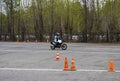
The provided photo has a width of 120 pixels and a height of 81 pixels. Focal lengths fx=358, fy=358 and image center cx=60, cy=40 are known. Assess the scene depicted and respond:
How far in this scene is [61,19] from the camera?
227 ft

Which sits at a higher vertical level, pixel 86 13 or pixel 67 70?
pixel 86 13

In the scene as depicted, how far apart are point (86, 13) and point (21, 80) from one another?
53.2 m

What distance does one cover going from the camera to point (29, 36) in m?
66.6

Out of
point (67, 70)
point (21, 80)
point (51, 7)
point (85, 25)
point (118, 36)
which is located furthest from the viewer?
point (51, 7)

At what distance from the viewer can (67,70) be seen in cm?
1614

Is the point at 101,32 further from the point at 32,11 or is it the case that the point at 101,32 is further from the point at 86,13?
the point at 32,11

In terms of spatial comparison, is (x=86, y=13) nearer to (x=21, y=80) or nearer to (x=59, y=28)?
(x=59, y=28)

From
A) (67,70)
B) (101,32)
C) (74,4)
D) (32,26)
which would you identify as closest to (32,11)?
(32,26)

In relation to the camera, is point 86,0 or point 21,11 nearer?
point 86,0

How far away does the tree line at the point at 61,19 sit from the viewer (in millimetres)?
61719

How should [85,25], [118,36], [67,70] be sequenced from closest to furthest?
[67,70], [118,36], [85,25]

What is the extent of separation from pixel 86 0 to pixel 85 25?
5008 mm

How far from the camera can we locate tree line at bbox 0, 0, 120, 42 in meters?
61.7

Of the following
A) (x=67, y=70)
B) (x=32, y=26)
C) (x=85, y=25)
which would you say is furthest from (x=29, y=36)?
(x=67, y=70)
